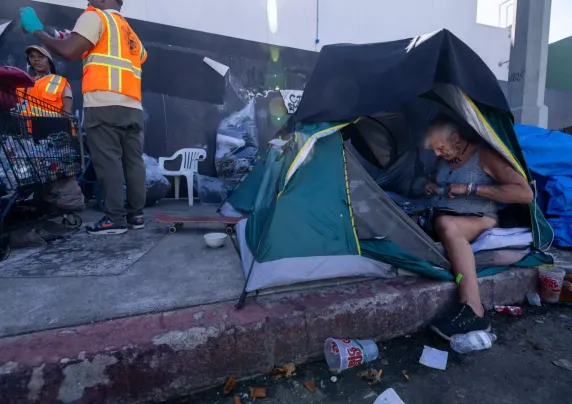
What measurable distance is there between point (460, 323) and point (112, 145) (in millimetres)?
2979

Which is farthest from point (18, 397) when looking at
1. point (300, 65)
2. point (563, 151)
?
point (300, 65)

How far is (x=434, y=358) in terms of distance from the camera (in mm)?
1631

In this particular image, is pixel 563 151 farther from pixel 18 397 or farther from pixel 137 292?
pixel 18 397

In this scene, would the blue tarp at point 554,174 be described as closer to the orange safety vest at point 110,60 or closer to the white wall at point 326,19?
the orange safety vest at point 110,60

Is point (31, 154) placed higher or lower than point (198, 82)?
lower

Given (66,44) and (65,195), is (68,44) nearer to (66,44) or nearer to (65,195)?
(66,44)

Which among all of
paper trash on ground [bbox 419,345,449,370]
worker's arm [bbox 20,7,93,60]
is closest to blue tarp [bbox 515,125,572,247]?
paper trash on ground [bbox 419,345,449,370]

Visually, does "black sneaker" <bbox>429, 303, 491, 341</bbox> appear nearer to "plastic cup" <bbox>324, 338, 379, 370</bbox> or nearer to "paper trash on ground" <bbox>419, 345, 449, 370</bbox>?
"paper trash on ground" <bbox>419, 345, 449, 370</bbox>

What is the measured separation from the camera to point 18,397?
1.16 meters

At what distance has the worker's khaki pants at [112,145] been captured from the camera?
2.71 m

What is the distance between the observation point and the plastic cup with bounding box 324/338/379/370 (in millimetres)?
1503

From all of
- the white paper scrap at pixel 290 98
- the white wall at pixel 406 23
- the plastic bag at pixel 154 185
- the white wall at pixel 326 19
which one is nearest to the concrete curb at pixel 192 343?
the plastic bag at pixel 154 185

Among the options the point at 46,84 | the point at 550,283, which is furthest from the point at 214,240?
the point at 46,84

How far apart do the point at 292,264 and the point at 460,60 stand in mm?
1612
